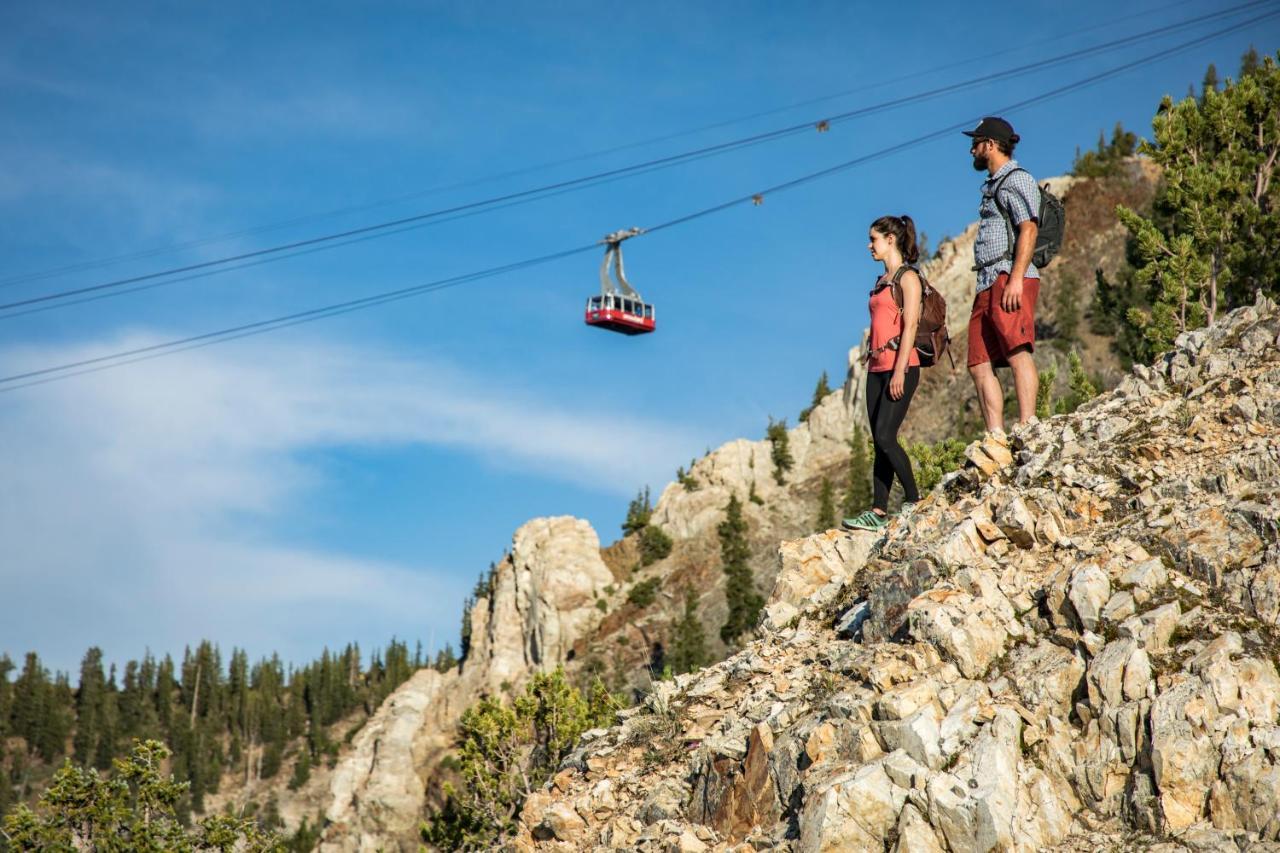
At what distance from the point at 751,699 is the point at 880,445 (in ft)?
10.6

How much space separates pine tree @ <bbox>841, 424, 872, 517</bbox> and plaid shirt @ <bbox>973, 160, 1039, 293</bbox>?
246 feet

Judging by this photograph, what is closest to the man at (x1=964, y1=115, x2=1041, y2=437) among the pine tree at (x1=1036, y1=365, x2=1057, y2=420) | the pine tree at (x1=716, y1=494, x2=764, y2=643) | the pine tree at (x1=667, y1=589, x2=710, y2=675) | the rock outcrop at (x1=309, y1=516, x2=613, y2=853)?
the pine tree at (x1=1036, y1=365, x2=1057, y2=420)

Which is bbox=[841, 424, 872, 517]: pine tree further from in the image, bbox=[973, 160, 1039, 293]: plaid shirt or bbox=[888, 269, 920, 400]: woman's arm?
→ bbox=[888, 269, 920, 400]: woman's arm

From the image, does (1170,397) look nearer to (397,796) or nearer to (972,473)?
(972,473)

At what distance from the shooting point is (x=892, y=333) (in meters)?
14.4

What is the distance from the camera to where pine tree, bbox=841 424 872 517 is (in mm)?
94750

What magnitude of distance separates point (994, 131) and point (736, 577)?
3348 inches

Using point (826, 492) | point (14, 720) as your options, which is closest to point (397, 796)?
point (826, 492)

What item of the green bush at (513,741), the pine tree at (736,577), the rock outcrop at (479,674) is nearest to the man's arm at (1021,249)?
the green bush at (513,741)

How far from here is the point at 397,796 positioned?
111000mm

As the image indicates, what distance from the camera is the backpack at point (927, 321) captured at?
14289mm

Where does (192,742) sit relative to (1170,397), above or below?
above

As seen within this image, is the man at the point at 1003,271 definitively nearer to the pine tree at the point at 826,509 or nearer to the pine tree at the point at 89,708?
the pine tree at the point at 826,509

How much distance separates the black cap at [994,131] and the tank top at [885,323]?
1.85 m
